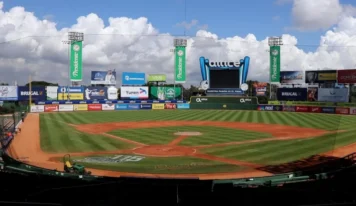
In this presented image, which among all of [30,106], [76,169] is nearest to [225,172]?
[76,169]

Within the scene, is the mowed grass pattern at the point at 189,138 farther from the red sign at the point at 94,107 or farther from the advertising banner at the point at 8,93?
the advertising banner at the point at 8,93

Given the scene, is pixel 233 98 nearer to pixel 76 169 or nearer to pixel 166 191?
pixel 76 169

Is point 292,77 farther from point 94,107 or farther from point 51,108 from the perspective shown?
point 51,108

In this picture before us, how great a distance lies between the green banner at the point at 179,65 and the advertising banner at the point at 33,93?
26264 mm

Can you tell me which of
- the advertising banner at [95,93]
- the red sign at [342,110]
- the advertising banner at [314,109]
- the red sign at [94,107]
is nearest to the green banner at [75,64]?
the red sign at [94,107]

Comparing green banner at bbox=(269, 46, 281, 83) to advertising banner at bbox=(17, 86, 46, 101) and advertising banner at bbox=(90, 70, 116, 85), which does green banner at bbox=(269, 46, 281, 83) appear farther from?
advertising banner at bbox=(17, 86, 46, 101)

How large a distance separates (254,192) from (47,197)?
381cm

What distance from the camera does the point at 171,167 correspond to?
54.6 feet

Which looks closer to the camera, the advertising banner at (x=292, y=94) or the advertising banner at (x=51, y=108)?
the advertising banner at (x=51, y=108)

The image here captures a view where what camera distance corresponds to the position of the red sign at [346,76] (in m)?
62.1

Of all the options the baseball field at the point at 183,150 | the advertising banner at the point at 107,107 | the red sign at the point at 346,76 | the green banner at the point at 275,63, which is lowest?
the baseball field at the point at 183,150

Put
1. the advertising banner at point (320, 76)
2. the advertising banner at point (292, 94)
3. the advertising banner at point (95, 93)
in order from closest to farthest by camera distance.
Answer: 1. the advertising banner at point (292, 94)
2. the advertising banner at point (320, 76)
3. the advertising banner at point (95, 93)

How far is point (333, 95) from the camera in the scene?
62.3 metres

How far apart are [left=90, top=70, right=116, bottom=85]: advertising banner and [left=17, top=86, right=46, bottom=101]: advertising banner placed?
→ 51.2 feet
